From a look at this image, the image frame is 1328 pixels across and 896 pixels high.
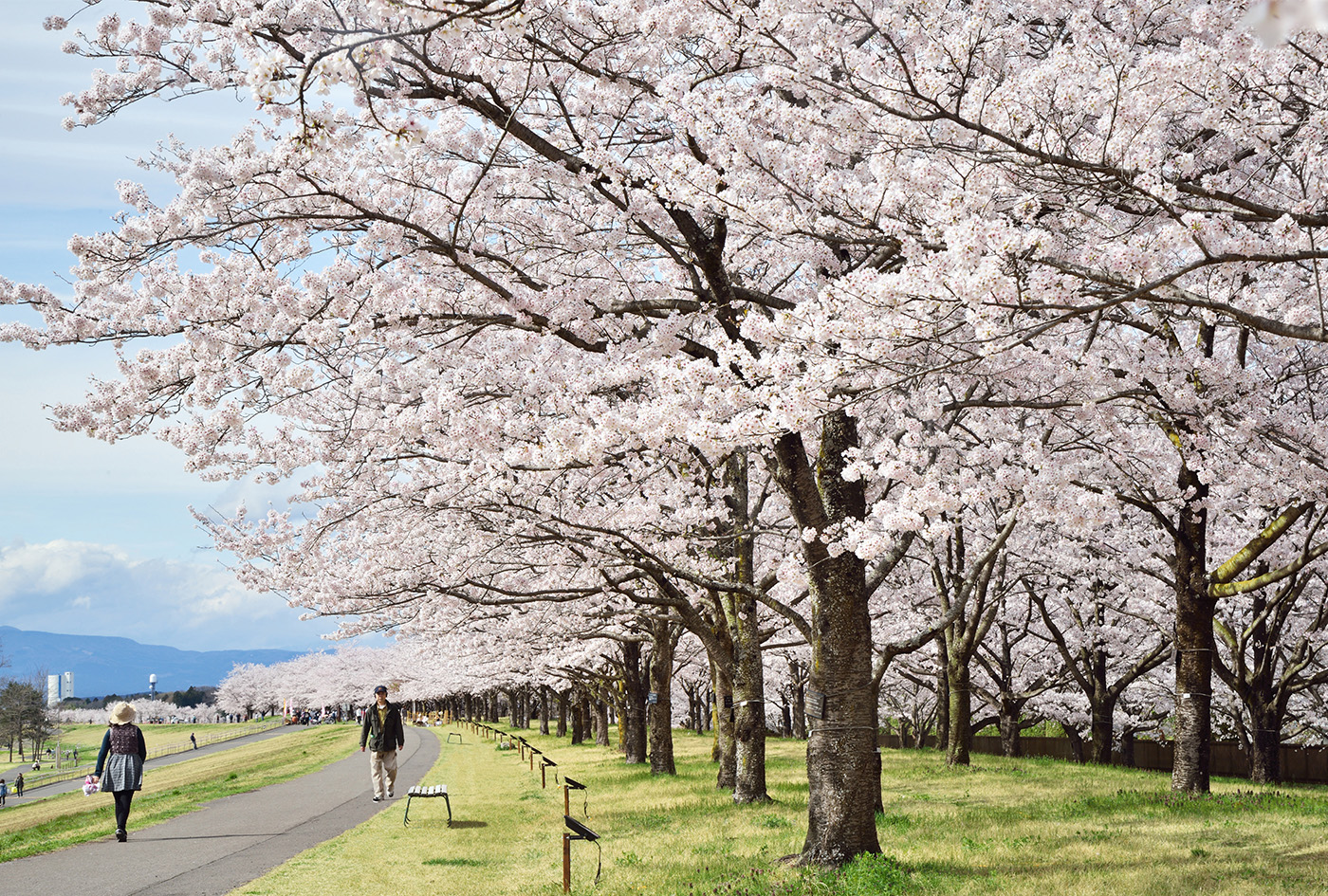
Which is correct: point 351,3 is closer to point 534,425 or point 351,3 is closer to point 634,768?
point 534,425

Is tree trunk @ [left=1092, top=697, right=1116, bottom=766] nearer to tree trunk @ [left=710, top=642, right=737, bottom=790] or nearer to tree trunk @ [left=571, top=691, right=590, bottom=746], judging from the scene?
tree trunk @ [left=710, top=642, right=737, bottom=790]

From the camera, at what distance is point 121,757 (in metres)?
12.7

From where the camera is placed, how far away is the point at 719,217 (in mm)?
Answer: 9438

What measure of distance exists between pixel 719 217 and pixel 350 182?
3.53 metres

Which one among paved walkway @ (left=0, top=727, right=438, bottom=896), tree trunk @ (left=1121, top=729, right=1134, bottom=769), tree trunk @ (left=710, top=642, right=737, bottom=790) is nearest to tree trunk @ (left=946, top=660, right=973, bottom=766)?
tree trunk @ (left=710, top=642, right=737, bottom=790)

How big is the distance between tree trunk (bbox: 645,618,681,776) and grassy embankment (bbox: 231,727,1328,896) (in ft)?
11.1

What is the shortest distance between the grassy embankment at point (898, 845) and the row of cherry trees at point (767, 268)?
119cm

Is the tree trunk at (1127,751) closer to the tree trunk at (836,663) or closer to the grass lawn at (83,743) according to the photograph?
the tree trunk at (836,663)

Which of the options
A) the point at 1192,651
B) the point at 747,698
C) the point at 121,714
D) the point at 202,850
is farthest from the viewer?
the point at 747,698

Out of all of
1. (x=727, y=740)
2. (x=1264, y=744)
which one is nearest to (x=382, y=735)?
(x=727, y=740)

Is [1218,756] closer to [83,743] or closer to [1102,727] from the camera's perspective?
[1102,727]

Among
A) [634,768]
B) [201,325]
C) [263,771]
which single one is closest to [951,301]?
[201,325]

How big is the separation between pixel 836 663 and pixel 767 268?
676 cm

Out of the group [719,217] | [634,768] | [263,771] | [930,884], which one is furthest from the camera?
[263,771]
